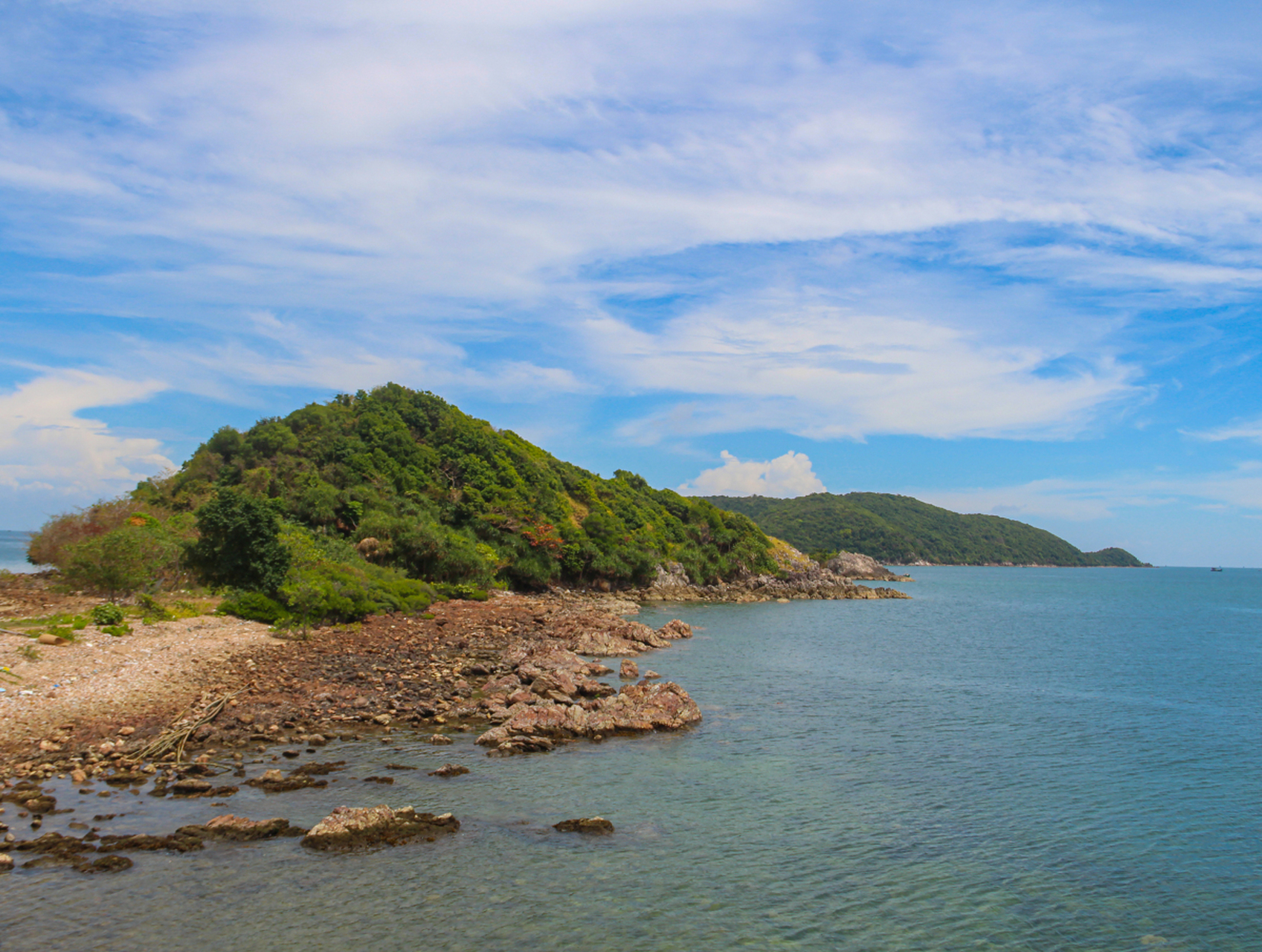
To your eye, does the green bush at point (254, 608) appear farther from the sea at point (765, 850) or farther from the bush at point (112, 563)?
the sea at point (765, 850)

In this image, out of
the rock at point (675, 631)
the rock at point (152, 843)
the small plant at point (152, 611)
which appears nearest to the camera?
the rock at point (152, 843)

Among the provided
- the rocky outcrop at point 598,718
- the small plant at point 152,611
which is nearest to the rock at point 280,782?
the rocky outcrop at point 598,718

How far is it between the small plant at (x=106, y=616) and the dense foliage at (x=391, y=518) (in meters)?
8.29

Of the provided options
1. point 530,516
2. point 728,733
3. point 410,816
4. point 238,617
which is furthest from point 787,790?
point 530,516

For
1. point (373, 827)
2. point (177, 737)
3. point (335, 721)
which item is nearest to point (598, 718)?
point (335, 721)

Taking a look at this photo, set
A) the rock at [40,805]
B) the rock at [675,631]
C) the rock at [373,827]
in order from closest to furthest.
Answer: the rock at [373,827] → the rock at [40,805] → the rock at [675,631]

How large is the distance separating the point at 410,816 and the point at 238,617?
2644cm

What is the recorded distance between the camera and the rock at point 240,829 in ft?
45.5

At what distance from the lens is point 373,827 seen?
14.4m

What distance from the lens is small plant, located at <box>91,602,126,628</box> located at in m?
28.5

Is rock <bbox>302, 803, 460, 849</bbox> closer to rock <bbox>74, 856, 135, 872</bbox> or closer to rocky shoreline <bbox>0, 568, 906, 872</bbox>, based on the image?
rocky shoreline <bbox>0, 568, 906, 872</bbox>

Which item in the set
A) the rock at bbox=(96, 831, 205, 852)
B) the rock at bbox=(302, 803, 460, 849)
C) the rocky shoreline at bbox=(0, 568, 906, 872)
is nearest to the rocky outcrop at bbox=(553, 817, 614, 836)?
the rocky shoreline at bbox=(0, 568, 906, 872)

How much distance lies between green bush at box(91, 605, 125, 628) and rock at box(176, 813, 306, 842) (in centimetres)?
1846

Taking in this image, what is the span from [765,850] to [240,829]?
1011 cm
